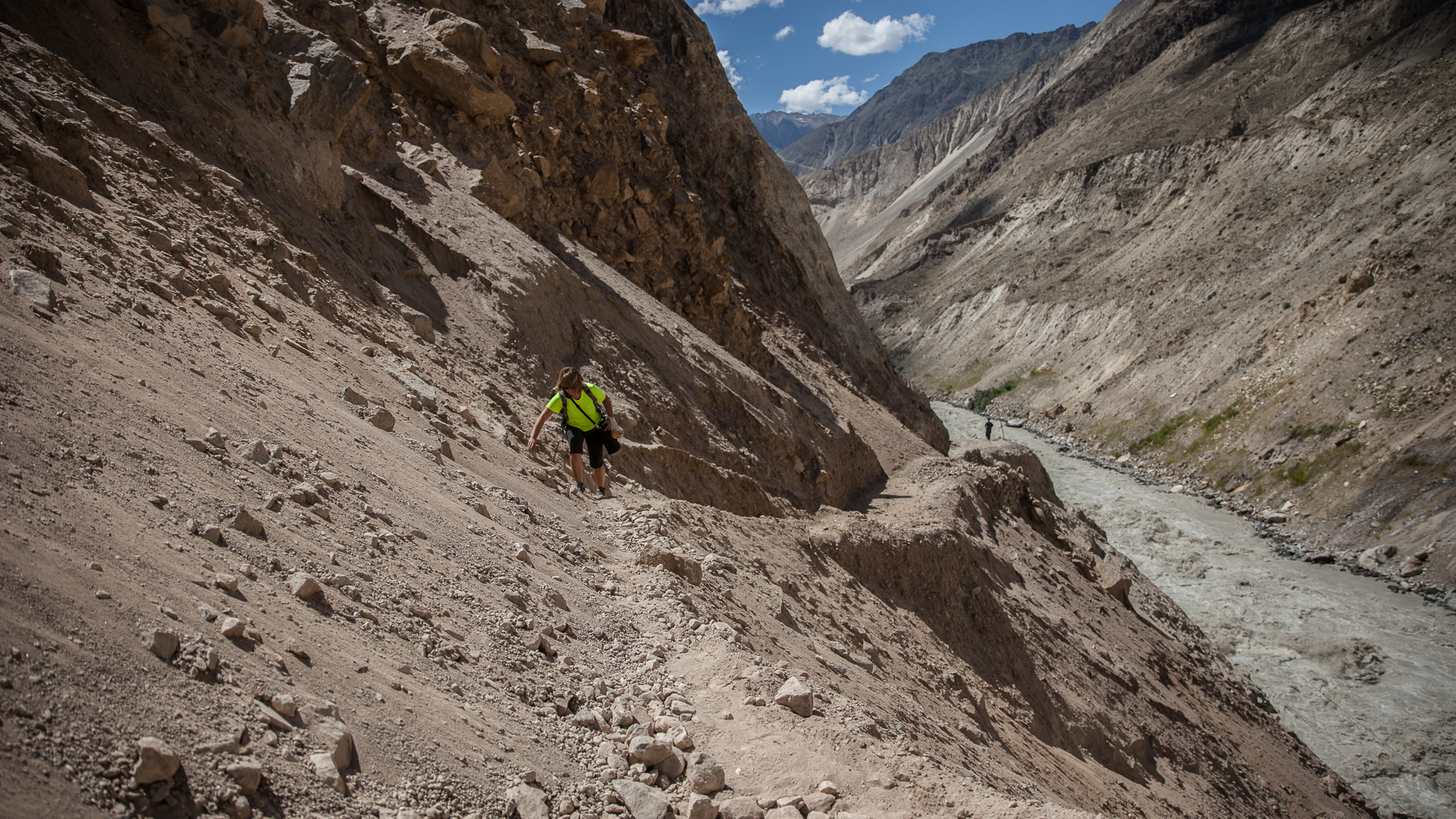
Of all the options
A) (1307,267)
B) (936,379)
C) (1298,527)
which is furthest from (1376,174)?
(936,379)

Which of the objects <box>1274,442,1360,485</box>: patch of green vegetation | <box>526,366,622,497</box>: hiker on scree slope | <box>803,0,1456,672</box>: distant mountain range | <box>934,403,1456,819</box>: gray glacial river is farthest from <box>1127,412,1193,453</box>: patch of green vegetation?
<box>526,366,622,497</box>: hiker on scree slope

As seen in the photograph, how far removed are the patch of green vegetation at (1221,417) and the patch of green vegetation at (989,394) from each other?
14085mm

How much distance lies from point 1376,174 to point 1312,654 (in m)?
26.4

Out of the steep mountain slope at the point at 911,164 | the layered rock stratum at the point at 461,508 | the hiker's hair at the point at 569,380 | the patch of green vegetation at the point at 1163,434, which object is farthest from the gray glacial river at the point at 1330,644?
the steep mountain slope at the point at 911,164

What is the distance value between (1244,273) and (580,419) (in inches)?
1453

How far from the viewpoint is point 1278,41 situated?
50312 millimetres

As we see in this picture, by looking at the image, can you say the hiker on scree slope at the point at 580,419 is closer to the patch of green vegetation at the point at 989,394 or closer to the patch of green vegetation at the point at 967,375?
the patch of green vegetation at the point at 989,394

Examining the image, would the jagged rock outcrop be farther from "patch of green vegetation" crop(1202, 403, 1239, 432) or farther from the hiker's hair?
"patch of green vegetation" crop(1202, 403, 1239, 432)

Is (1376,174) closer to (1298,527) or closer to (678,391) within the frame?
(1298,527)

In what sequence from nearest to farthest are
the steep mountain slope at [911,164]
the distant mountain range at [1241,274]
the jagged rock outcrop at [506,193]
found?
the jagged rock outcrop at [506,193] < the distant mountain range at [1241,274] < the steep mountain slope at [911,164]

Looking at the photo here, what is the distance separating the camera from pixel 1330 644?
1580 centimetres

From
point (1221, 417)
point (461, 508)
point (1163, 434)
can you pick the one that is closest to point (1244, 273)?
point (1221, 417)

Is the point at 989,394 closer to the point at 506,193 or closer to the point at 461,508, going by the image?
the point at 506,193

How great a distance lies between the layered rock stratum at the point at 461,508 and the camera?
2730 millimetres
